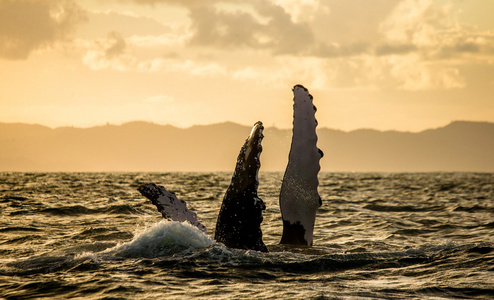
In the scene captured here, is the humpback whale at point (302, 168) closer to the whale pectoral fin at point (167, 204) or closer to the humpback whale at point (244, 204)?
the humpback whale at point (244, 204)

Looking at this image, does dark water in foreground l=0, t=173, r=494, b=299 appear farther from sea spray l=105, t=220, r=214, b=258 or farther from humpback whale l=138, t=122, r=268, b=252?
humpback whale l=138, t=122, r=268, b=252

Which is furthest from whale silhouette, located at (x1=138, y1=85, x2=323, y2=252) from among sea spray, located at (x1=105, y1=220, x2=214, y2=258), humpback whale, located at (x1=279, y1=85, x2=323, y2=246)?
sea spray, located at (x1=105, y1=220, x2=214, y2=258)

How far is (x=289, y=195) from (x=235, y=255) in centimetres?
99

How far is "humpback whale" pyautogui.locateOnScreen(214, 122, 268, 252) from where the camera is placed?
24.2 feet

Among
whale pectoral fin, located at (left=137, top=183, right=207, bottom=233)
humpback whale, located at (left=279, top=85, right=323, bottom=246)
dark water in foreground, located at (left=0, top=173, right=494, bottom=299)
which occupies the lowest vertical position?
dark water in foreground, located at (left=0, top=173, right=494, bottom=299)

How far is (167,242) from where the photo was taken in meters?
8.58

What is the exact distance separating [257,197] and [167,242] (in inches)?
68.4

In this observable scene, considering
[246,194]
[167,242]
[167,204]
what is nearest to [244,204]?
[246,194]

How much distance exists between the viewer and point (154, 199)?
8.35 metres

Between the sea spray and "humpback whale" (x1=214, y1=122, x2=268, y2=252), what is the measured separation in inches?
32.3

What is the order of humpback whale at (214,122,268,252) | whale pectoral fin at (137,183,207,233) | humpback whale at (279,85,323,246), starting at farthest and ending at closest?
whale pectoral fin at (137,183,207,233)
humpback whale at (279,85,323,246)
humpback whale at (214,122,268,252)

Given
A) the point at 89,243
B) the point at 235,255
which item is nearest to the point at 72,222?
the point at 89,243

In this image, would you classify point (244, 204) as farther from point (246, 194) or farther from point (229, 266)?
point (229, 266)

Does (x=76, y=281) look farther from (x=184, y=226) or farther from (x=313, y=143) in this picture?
(x=313, y=143)
